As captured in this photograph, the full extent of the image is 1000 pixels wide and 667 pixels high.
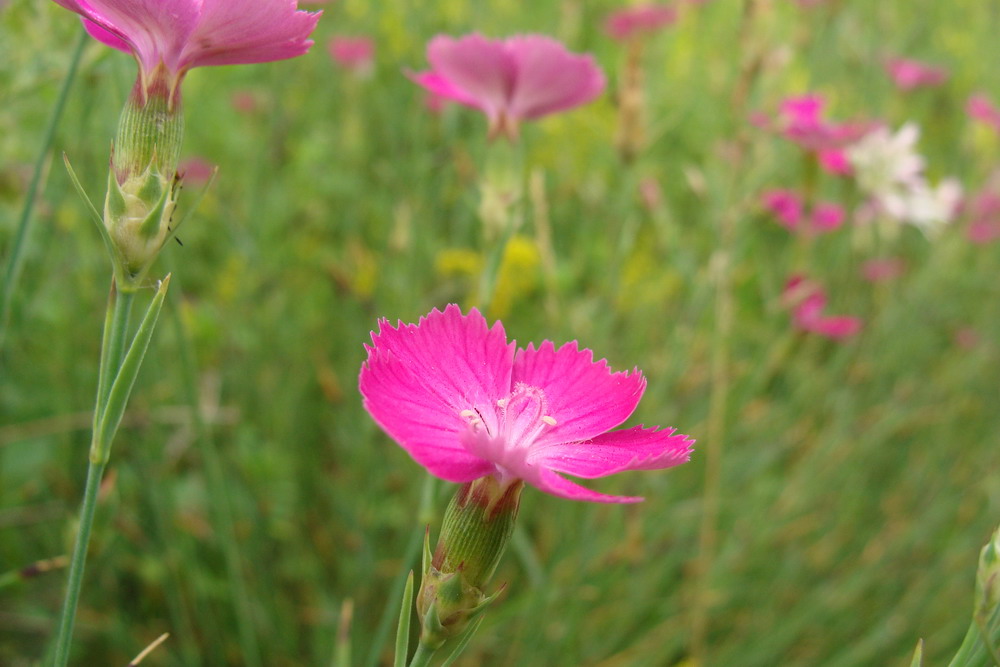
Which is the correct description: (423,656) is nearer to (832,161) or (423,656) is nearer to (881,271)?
(832,161)

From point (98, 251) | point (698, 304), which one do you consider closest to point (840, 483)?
point (698, 304)

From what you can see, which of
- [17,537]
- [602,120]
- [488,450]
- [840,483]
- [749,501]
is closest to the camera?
[488,450]

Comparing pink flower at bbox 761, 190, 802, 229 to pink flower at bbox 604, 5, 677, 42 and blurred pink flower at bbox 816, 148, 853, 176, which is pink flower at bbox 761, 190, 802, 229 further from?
pink flower at bbox 604, 5, 677, 42

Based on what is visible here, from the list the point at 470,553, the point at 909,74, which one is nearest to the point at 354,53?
the point at 909,74

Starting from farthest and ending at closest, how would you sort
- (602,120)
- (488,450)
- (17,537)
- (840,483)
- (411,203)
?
(602,120), (840,483), (411,203), (17,537), (488,450)

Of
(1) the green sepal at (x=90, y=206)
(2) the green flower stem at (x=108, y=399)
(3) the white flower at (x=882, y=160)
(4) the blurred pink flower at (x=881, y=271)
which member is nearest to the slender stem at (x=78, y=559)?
(2) the green flower stem at (x=108, y=399)

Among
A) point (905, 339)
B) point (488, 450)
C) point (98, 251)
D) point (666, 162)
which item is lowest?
point (488, 450)

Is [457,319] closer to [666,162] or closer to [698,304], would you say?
[698,304]
